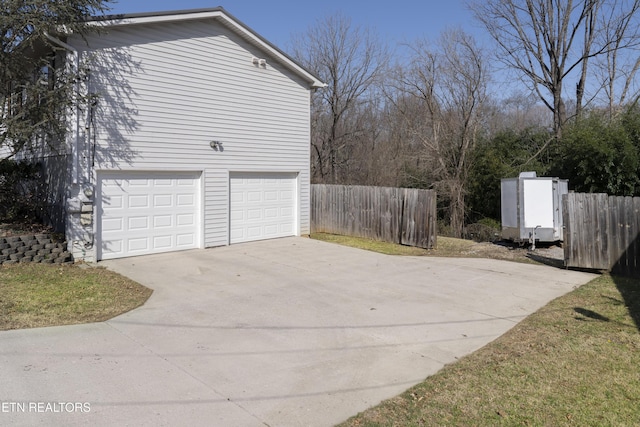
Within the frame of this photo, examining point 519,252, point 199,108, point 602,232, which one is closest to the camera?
point 602,232

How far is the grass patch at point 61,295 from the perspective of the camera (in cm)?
641

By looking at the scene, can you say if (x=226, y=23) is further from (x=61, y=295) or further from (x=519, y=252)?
(x=519, y=252)

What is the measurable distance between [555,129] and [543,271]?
1371 cm

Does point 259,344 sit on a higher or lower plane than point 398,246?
lower

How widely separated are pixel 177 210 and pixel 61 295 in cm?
481

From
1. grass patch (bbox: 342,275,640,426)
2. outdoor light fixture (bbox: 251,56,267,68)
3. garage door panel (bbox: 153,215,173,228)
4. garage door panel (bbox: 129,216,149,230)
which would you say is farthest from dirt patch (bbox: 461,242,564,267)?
garage door panel (bbox: 129,216,149,230)

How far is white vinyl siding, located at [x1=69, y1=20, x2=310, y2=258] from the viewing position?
425 inches

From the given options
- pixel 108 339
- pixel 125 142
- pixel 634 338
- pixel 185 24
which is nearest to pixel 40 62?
pixel 125 142

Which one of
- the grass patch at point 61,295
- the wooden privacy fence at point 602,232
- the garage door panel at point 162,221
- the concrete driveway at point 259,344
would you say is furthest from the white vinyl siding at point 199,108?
the wooden privacy fence at point 602,232

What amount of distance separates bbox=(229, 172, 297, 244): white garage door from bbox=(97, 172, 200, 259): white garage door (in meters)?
1.28

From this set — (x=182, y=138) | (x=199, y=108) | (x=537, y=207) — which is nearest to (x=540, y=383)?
(x=537, y=207)

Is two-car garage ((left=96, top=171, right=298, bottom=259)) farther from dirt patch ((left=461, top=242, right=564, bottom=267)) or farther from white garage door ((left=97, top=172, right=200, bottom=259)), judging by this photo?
dirt patch ((left=461, top=242, right=564, bottom=267))

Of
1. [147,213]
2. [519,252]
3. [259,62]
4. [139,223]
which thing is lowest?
[519,252]

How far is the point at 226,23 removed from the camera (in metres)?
12.9
